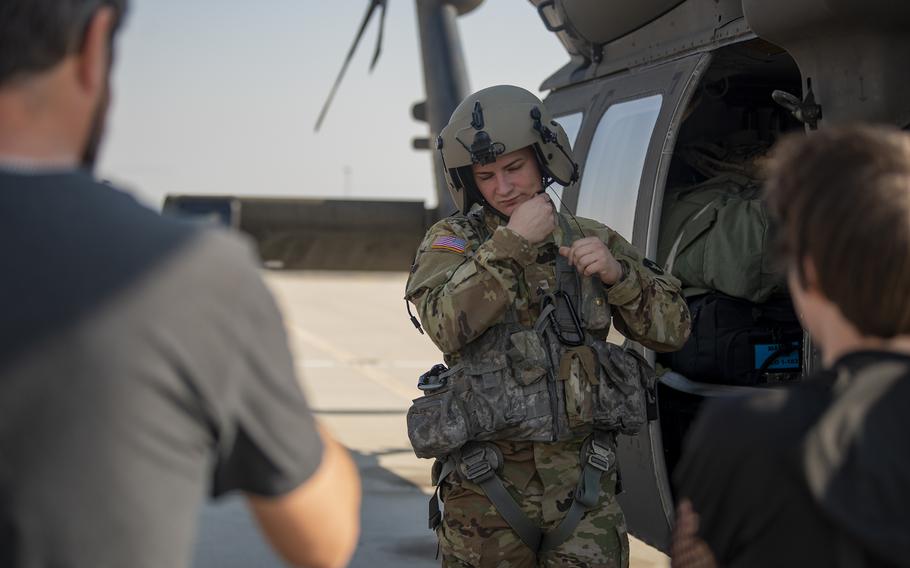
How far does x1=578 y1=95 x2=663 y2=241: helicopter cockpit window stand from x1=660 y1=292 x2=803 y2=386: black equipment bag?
0.47m

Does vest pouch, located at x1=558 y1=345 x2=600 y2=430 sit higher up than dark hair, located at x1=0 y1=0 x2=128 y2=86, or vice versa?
dark hair, located at x1=0 y1=0 x2=128 y2=86

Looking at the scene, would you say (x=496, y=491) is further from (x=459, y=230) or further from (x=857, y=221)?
(x=857, y=221)

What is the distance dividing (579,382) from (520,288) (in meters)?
0.33

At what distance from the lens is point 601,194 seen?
16.6ft

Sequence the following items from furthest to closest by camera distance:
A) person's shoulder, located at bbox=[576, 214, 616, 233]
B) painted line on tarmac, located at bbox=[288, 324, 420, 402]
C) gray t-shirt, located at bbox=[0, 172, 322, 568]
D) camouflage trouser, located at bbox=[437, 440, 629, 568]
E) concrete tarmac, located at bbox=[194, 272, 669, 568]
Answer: painted line on tarmac, located at bbox=[288, 324, 420, 402] → concrete tarmac, located at bbox=[194, 272, 669, 568] → person's shoulder, located at bbox=[576, 214, 616, 233] → camouflage trouser, located at bbox=[437, 440, 629, 568] → gray t-shirt, located at bbox=[0, 172, 322, 568]

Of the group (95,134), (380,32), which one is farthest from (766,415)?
(380,32)

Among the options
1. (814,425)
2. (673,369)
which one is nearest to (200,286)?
(814,425)

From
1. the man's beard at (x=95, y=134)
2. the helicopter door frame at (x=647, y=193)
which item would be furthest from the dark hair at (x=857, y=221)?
the helicopter door frame at (x=647, y=193)

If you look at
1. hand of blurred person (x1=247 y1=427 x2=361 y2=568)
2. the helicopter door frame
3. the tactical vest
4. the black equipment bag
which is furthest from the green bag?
hand of blurred person (x1=247 y1=427 x2=361 y2=568)

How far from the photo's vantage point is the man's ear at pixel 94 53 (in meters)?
1.34

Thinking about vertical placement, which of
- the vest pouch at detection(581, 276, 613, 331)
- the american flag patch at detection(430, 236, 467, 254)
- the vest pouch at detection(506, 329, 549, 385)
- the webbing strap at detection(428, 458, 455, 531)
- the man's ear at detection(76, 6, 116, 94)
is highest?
the man's ear at detection(76, 6, 116, 94)

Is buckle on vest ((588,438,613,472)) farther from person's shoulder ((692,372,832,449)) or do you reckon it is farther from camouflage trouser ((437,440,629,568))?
person's shoulder ((692,372,832,449))

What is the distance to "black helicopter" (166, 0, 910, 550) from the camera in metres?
3.52

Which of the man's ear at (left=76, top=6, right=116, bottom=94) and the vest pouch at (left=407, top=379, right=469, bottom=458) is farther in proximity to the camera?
the vest pouch at (left=407, top=379, right=469, bottom=458)
